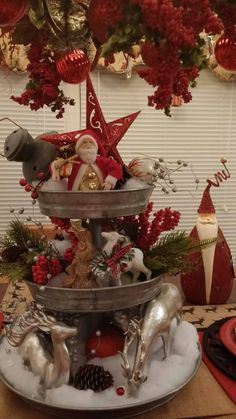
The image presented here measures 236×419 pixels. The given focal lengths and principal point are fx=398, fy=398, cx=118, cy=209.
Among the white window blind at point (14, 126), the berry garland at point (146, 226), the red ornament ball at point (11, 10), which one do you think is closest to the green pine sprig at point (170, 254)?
the berry garland at point (146, 226)

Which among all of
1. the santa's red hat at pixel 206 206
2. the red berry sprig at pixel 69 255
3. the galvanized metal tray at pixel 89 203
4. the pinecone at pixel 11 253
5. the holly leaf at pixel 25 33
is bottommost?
the santa's red hat at pixel 206 206

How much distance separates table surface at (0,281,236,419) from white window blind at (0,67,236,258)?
1759 mm

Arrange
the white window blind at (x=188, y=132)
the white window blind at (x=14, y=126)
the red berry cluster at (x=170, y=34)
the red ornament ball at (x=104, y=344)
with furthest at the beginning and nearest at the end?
1. the white window blind at (x=188, y=132)
2. the white window blind at (x=14, y=126)
3. the red ornament ball at (x=104, y=344)
4. the red berry cluster at (x=170, y=34)

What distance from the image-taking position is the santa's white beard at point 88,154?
67 cm

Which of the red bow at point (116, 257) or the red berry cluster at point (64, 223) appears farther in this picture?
the red berry cluster at point (64, 223)

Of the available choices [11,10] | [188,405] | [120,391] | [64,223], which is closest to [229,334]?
[188,405]

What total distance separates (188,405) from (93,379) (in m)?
0.18

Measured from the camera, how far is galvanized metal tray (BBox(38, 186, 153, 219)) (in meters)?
0.64

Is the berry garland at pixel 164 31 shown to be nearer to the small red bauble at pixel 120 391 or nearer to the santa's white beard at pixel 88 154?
the santa's white beard at pixel 88 154

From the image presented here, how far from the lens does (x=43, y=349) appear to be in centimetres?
70

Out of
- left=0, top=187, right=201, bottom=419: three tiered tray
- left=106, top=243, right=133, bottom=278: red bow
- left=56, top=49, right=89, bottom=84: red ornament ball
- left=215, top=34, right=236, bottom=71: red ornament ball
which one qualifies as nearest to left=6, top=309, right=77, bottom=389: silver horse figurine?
left=0, top=187, right=201, bottom=419: three tiered tray

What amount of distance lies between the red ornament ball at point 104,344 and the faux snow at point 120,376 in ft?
0.04

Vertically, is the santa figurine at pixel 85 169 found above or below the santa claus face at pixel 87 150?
below

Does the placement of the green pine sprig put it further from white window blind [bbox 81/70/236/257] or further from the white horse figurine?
white window blind [bbox 81/70/236/257]
